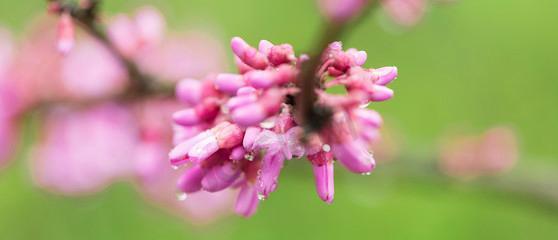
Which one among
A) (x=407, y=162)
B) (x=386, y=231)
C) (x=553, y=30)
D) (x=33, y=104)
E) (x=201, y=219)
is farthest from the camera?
(x=553, y=30)

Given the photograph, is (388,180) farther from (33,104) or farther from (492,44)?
(492,44)

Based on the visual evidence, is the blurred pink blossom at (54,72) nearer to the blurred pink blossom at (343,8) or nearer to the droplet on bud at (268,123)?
the blurred pink blossom at (343,8)

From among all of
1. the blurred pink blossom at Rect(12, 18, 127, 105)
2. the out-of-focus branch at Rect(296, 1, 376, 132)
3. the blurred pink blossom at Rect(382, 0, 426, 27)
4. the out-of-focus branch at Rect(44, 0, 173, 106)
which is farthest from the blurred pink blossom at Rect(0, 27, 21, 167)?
the out-of-focus branch at Rect(296, 1, 376, 132)

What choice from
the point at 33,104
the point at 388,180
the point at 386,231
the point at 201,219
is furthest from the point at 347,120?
the point at 386,231

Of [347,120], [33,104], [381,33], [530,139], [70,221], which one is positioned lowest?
[347,120]

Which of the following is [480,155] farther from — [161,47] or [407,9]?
[161,47]

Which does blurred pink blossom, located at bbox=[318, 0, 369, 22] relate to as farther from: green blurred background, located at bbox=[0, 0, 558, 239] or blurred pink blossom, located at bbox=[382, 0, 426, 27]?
green blurred background, located at bbox=[0, 0, 558, 239]

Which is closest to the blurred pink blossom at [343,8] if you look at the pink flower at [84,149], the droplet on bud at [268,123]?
the pink flower at [84,149]
